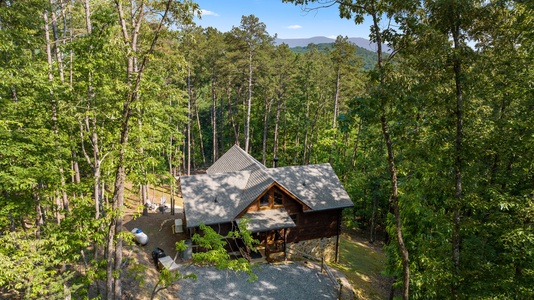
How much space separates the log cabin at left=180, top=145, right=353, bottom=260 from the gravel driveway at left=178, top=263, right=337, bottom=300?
5.86 feet

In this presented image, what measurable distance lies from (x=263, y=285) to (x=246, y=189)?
6.55 m

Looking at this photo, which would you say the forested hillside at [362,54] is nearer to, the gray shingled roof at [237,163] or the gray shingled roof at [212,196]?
the gray shingled roof at [237,163]

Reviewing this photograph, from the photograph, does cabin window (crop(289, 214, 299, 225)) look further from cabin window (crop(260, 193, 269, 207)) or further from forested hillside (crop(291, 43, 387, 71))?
forested hillside (crop(291, 43, 387, 71))

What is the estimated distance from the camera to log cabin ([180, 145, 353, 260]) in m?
19.1

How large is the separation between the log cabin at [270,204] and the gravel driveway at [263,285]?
1.79 m

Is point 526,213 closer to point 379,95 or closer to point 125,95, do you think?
point 379,95

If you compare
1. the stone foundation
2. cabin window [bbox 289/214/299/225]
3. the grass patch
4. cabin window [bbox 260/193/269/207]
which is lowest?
the grass patch

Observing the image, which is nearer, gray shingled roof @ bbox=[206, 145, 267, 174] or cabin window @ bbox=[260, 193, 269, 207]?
cabin window @ bbox=[260, 193, 269, 207]

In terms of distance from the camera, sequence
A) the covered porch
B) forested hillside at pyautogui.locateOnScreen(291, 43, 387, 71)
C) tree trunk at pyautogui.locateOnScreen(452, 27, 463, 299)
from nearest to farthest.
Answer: tree trunk at pyautogui.locateOnScreen(452, 27, 463, 299) < the covered porch < forested hillside at pyautogui.locateOnScreen(291, 43, 387, 71)

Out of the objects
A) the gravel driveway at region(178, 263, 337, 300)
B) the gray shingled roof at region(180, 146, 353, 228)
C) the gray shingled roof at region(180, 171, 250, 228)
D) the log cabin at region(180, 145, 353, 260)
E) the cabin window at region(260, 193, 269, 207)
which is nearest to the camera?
the gravel driveway at region(178, 263, 337, 300)

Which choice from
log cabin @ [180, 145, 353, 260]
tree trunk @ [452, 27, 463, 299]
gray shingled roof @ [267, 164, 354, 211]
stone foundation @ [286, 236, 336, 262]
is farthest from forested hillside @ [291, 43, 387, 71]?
stone foundation @ [286, 236, 336, 262]

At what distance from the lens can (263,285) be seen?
16.8 m

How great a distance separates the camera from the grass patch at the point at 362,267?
741 inches

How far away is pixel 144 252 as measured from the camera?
60.8 feet
